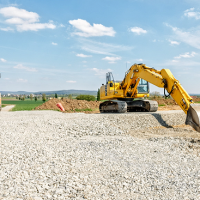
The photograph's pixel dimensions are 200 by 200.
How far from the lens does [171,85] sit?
10672 millimetres

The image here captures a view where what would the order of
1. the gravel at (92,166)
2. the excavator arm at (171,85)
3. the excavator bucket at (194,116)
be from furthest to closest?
the excavator arm at (171,85), the excavator bucket at (194,116), the gravel at (92,166)

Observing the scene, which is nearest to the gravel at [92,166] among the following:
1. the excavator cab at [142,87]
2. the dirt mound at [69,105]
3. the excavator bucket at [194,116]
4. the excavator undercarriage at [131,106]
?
the excavator bucket at [194,116]

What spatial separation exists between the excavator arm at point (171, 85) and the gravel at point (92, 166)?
95 centimetres

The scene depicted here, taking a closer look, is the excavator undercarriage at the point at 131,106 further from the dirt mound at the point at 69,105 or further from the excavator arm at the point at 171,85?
the dirt mound at the point at 69,105

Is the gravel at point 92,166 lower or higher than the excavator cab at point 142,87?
lower

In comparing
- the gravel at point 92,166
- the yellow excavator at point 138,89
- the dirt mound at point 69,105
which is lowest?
the gravel at point 92,166

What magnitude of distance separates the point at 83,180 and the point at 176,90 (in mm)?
7391

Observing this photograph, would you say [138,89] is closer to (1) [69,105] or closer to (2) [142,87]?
(2) [142,87]

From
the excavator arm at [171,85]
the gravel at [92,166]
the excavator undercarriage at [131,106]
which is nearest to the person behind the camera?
the gravel at [92,166]

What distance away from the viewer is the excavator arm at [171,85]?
9086mm

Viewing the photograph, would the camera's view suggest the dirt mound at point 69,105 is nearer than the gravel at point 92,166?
No

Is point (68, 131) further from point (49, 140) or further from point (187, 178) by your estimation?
point (187, 178)

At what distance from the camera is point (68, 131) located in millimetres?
9484

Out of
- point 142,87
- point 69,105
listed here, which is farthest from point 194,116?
point 69,105
